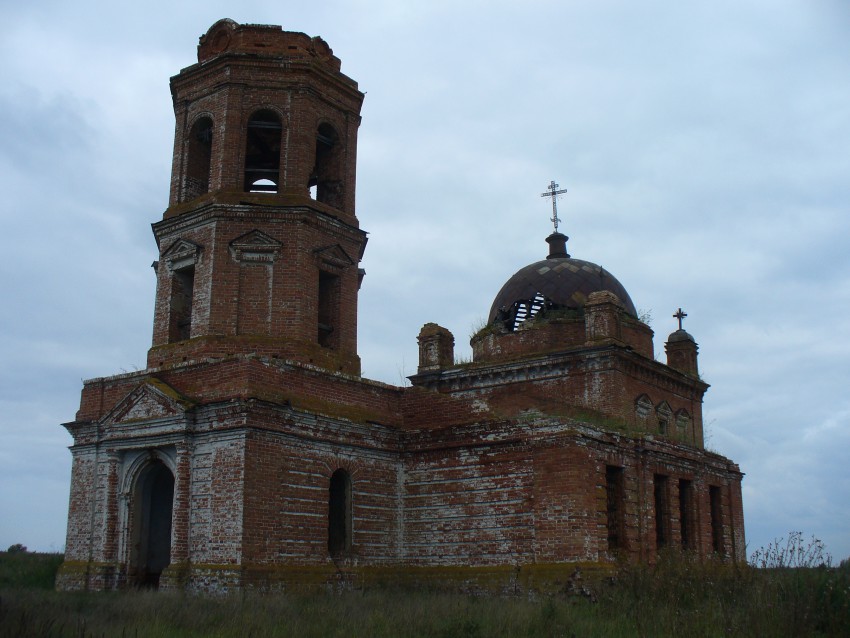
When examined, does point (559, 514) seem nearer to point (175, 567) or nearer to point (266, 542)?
point (266, 542)

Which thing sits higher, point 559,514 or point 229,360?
point 229,360

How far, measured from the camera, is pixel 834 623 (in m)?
11.6

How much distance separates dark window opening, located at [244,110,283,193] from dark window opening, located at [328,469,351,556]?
6635 mm

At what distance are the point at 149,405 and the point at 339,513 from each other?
14.5 ft

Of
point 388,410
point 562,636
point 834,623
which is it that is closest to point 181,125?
point 388,410

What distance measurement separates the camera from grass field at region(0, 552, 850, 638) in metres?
11.1

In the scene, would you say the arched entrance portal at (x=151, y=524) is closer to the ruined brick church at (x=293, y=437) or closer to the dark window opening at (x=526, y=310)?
the ruined brick church at (x=293, y=437)

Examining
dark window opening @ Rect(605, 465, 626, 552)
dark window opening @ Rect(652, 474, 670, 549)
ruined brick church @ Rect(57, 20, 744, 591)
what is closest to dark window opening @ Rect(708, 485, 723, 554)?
ruined brick church @ Rect(57, 20, 744, 591)

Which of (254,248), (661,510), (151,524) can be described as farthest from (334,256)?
(661,510)

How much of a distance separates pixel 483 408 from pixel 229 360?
217 inches

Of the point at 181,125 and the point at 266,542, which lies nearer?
the point at 266,542

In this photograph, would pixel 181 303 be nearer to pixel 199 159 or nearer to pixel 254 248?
pixel 254 248

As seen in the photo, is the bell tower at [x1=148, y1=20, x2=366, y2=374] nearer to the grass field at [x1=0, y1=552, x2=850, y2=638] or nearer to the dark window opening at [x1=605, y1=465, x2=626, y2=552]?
the grass field at [x1=0, y1=552, x2=850, y2=638]

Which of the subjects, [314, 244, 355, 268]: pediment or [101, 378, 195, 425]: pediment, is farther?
[314, 244, 355, 268]: pediment
